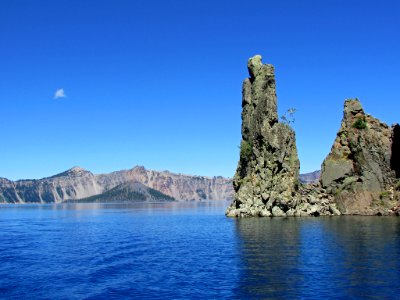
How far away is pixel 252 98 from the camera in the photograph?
176875mm

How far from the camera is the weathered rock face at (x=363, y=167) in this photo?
504ft

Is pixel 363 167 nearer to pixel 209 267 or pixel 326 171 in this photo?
pixel 326 171

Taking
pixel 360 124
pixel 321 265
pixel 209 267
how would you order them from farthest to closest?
pixel 360 124, pixel 209 267, pixel 321 265

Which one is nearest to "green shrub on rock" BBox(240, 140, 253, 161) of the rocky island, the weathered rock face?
the rocky island

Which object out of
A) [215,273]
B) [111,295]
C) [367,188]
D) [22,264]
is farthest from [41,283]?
[367,188]

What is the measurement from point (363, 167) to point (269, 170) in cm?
3504

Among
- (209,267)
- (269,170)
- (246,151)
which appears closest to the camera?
(209,267)

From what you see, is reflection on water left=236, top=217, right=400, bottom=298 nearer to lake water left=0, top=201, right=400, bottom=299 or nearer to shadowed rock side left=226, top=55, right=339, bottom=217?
lake water left=0, top=201, right=400, bottom=299

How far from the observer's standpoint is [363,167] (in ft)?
513

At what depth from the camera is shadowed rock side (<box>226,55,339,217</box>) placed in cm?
15188

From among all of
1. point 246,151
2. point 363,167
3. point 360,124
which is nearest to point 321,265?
point 363,167

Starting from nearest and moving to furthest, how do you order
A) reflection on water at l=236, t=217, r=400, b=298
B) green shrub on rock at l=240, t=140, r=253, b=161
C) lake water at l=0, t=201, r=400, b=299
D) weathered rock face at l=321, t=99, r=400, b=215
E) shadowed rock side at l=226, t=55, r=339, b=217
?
reflection on water at l=236, t=217, r=400, b=298 < lake water at l=0, t=201, r=400, b=299 < shadowed rock side at l=226, t=55, r=339, b=217 < weathered rock face at l=321, t=99, r=400, b=215 < green shrub on rock at l=240, t=140, r=253, b=161

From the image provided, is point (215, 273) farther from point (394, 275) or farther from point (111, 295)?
point (394, 275)

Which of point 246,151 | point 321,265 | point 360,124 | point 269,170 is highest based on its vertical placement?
point 360,124
